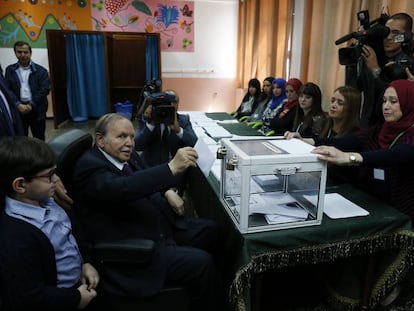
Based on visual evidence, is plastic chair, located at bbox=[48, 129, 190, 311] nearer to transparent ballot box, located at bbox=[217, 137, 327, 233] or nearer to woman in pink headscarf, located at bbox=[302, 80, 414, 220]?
transparent ballot box, located at bbox=[217, 137, 327, 233]

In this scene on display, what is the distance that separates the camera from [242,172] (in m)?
1.08

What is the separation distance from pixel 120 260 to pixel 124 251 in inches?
1.6

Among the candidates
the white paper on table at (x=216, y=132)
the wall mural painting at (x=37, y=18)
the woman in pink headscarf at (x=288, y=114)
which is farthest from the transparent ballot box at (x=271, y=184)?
the wall mural painting at (x=37, y=18)

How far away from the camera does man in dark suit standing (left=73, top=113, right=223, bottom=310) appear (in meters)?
1.16

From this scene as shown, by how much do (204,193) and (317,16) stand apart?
9.63 feet

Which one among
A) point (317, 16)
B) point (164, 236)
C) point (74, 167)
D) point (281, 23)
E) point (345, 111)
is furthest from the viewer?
point (281, 23)

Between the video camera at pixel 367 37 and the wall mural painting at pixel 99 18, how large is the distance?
4955 millimetres

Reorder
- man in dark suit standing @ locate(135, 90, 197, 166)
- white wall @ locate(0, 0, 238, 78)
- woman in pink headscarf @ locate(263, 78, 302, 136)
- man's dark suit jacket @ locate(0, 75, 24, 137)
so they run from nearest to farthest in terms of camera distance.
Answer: man's dark suit jacket @ locate(0, 75, 24, 137) < man in dark suit standing @ locate(135, 90, 197, 166) < woman in pink headscarf @ locate(263, 78, 302, 136) < white wall @ locate(0, 0, 238, 78)

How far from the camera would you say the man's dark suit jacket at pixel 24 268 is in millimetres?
892

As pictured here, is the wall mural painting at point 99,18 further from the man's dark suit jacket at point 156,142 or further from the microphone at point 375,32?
the microphone at point 375,32

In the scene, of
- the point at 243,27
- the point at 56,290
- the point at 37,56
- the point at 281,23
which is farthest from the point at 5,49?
the point at 56,290

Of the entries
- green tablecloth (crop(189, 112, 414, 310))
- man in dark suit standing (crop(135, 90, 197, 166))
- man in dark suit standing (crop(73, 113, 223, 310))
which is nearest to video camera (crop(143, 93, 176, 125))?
man in dark suit standing (crop(135, 90, 197, 166))

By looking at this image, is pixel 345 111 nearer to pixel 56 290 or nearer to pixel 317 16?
pixel 56 290

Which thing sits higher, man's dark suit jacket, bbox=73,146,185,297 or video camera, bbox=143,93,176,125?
video camera, bbox=143,93,176,125
